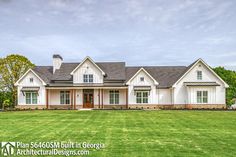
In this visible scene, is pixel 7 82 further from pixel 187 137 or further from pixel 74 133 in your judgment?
pixel 187 137

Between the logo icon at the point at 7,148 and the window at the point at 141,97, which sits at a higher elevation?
the window at the point at 141,97

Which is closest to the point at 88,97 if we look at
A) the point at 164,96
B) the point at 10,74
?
the point at 164,96

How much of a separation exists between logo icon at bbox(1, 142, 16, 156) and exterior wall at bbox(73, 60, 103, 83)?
28.3 meters

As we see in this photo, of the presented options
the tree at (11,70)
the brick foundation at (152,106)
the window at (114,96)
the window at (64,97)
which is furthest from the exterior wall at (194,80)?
the tree at (11,70)

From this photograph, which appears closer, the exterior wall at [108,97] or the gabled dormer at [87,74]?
the gabled dormer at [87,74]

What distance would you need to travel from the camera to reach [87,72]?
38.9 metres

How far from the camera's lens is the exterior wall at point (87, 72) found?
38.8 metres

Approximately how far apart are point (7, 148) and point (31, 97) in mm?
29959

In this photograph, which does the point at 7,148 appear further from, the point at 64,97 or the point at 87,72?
the point at 64,97

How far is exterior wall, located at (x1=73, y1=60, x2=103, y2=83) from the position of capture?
127 ft

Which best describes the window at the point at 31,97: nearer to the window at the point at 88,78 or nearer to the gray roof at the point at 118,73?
the gray roof at the point at 118,73

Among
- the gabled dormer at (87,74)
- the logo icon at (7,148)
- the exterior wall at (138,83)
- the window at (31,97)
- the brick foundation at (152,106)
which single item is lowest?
the brick foundation at (152,106)

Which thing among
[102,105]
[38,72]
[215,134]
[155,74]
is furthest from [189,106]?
[215,134]

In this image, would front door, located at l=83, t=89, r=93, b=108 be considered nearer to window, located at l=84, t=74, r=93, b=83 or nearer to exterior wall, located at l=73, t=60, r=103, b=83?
window, located at l=84, t=74, r=93, b=83
